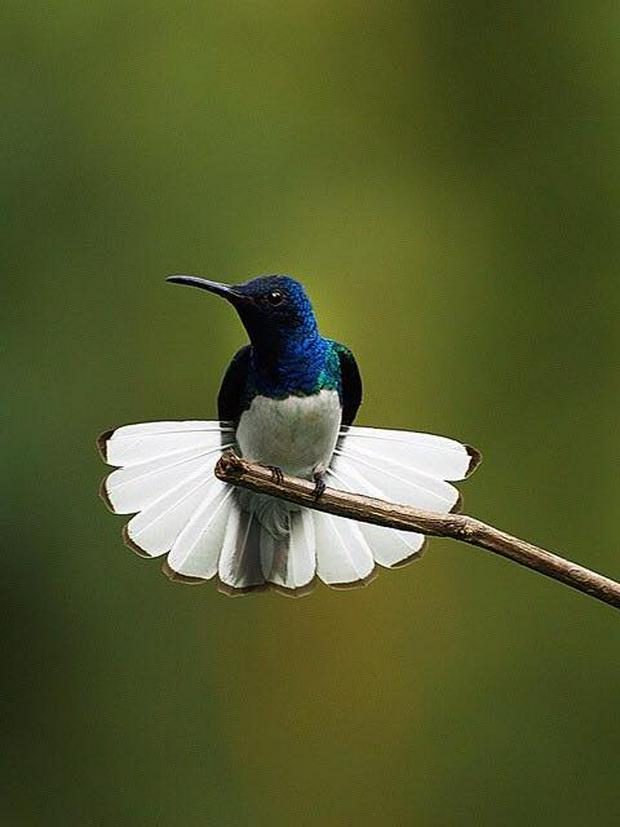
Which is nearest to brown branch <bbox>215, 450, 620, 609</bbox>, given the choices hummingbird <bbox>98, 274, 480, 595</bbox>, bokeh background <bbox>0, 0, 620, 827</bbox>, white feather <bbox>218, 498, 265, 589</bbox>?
hummingbird <bbox>98, 274, 480, 595</bbox>

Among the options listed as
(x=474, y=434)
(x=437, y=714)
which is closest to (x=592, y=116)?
(x=474, y=434)

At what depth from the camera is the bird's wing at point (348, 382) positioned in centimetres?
94

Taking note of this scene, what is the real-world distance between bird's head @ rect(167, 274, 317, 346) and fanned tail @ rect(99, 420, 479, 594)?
0.28 feet

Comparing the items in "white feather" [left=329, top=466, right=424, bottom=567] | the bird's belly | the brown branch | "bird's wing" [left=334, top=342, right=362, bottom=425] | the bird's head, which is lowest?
"white feather" [left=329, top=466, right=424, bottom=567]

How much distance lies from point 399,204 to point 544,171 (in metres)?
0.21

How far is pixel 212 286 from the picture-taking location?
761 millimetres

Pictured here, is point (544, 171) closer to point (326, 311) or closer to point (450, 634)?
point (326, 311)

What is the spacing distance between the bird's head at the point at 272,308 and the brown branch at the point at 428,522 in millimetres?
148

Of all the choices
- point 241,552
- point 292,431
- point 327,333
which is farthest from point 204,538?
point 327,333

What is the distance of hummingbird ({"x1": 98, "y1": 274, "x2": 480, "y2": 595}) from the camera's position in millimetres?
854

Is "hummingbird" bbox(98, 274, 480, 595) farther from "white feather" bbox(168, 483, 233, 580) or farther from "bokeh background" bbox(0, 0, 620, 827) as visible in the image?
"bokeh background" bbox(0, 0, 620, 827)

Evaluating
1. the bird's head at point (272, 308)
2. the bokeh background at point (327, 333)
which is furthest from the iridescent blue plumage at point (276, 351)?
the bokeh background at point (327, 333)

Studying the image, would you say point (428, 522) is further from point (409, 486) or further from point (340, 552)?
point (340, 552)

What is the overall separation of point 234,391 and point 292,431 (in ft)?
0.23
